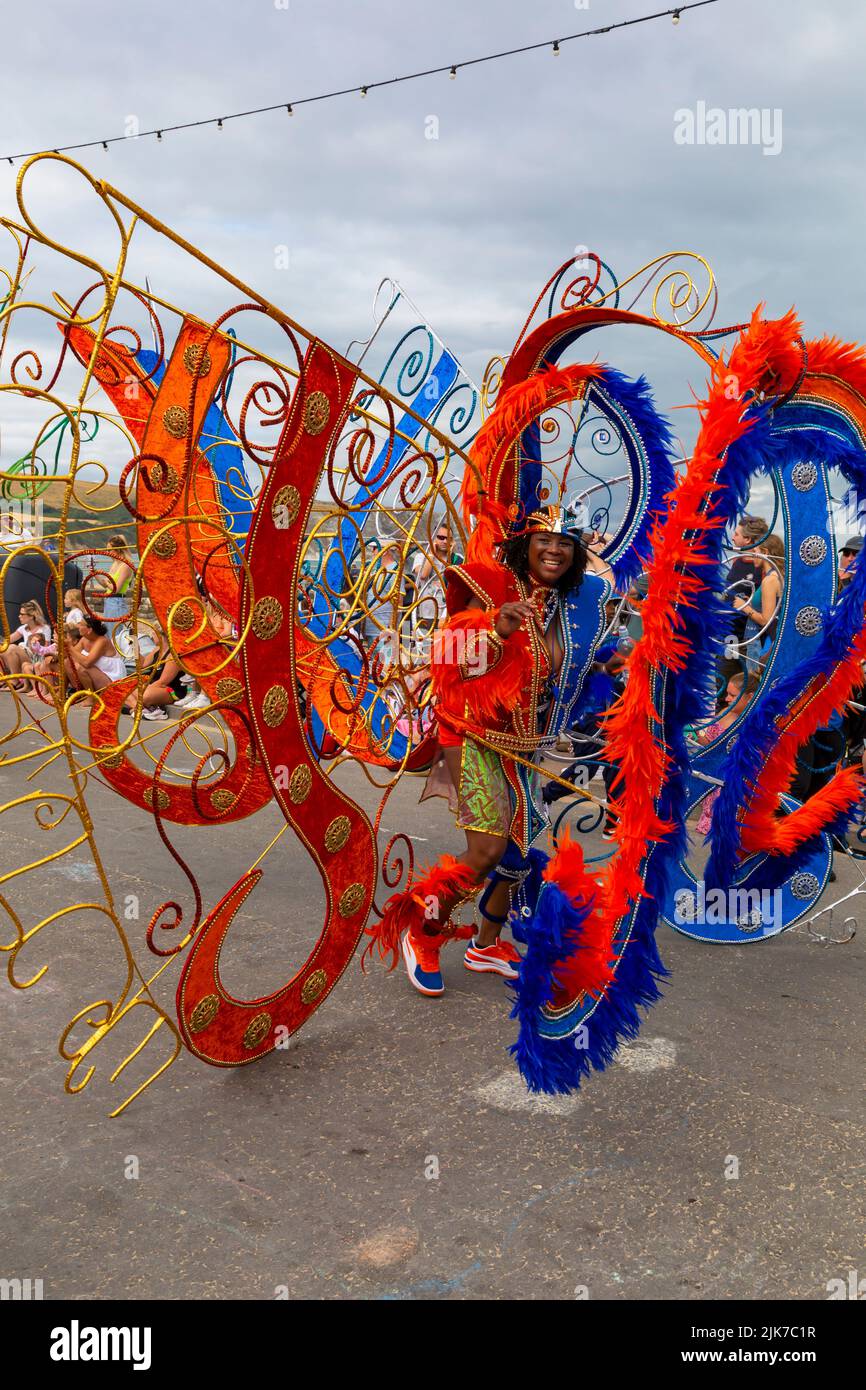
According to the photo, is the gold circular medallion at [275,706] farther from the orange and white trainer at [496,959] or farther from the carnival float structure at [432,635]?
the orange and white trainer at [496,959]

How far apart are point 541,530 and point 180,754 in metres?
5.10

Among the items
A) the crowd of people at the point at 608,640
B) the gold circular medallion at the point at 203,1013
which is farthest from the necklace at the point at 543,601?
the gold circular medallion at the point at 203,1013

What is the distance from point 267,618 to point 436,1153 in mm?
1466

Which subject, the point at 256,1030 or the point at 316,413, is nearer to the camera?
the point at 316,413

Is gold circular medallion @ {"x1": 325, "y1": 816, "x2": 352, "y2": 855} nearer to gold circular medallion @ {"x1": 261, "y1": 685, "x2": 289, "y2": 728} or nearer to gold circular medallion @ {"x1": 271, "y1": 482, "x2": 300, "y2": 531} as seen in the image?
gold circular medallion @ {"x1": 261, "y1": 685, "x2": 289, "y2": 728}

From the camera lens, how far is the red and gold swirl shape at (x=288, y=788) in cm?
266

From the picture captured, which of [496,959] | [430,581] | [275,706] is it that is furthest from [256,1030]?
[430,581]

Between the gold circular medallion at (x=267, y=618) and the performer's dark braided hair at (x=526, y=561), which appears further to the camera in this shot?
the performer's dark braided hair at (x=526, y=561)

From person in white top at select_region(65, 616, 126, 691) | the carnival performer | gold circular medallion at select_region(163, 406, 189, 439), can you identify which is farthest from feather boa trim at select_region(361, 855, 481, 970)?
person in white top at select_region(65, 616, 126, 691)

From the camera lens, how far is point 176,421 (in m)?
3.42

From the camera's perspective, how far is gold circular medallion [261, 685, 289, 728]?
9.09 ft

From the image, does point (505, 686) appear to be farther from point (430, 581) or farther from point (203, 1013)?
point (430, 581)

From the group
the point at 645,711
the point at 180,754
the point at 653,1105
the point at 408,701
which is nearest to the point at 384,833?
the point at 408,701

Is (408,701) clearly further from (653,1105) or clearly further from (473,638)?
(653,1105)
